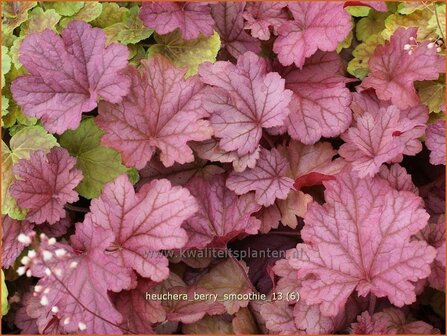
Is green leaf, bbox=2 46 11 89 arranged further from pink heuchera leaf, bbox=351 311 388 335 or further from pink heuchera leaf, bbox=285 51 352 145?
pink heuchera leaf, bbox=351 311 388 335

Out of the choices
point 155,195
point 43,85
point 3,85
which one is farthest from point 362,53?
point 3,85

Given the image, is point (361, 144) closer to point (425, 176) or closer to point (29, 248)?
point (425, 176)

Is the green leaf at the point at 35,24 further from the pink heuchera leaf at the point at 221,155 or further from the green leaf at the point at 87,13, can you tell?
the pink heuchera leaf at the point at 221,155

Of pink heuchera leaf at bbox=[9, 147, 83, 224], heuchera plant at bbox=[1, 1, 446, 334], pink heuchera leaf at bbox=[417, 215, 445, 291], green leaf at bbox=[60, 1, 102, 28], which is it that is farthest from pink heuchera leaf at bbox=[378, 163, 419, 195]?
green leaf at bbox=[60, 1, 102, 28]

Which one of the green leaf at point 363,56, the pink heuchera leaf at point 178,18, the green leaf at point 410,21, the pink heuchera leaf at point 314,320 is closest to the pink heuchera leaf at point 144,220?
the pink heuchera leaf at point 314,320

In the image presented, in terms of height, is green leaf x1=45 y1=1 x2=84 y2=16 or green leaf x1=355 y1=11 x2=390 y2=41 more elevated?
green leaf x1=45 y1=1 x2=84 y2=16

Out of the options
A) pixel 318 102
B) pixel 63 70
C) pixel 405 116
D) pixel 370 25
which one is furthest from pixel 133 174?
pixel 370 25

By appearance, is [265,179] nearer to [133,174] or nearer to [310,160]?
[310,160]
